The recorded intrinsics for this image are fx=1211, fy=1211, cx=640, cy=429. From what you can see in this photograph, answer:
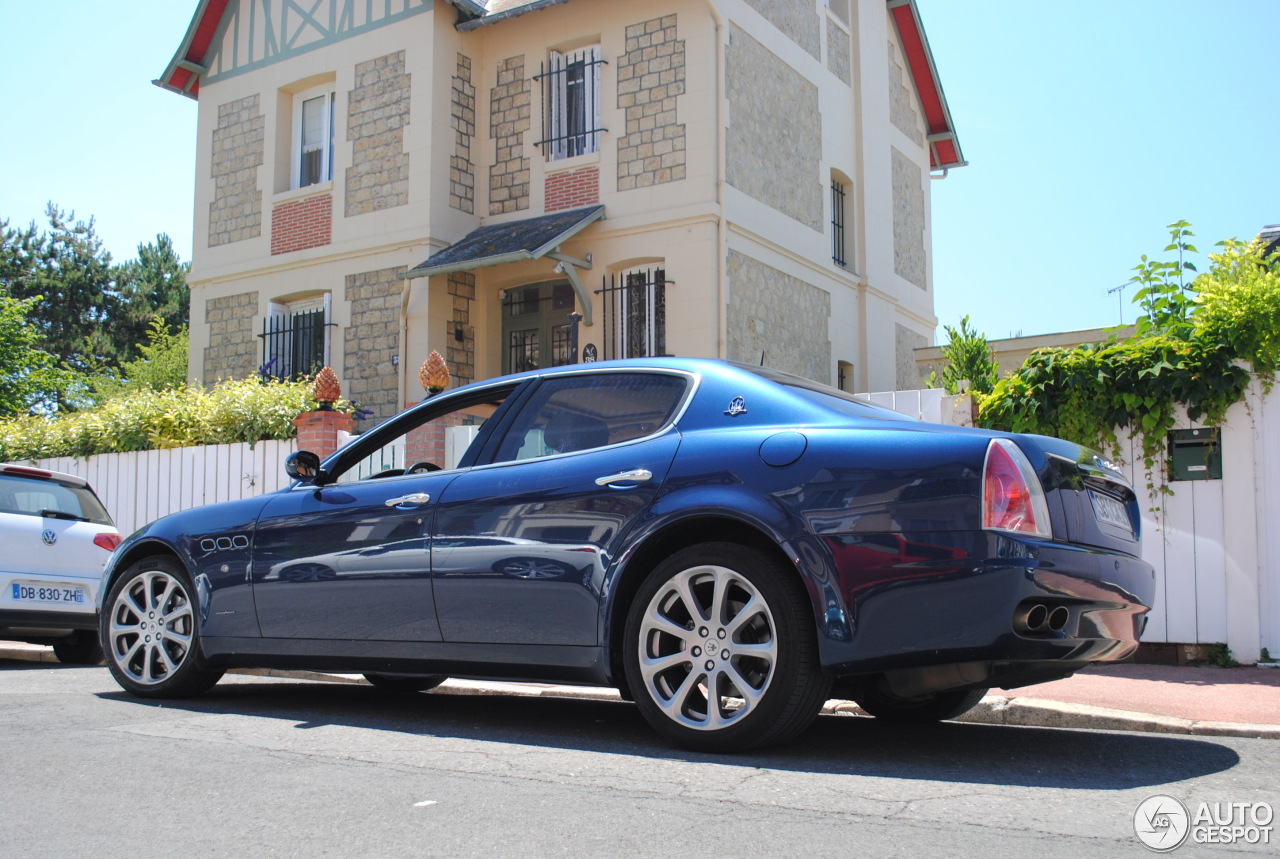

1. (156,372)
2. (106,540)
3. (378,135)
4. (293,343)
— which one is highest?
(378,135)

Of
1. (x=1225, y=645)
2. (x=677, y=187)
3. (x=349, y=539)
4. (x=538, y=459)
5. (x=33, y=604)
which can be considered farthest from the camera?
(x=677, y=187)

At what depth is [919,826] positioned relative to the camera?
3264 millimetres

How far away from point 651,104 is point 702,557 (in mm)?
12336

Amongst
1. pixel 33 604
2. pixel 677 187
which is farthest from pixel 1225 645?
pixel 677 187

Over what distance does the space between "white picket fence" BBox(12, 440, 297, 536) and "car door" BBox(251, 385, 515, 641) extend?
605cm

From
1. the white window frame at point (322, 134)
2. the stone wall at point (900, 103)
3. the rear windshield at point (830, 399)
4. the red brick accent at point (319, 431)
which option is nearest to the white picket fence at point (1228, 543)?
the rear windshield at point (830, 399)

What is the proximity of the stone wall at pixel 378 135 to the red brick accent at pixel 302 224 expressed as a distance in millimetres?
562

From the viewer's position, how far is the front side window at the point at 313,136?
1845 cm

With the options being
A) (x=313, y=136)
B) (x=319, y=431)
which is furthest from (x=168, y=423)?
(x=313, y=136)

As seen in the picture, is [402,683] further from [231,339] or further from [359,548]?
[231,339]

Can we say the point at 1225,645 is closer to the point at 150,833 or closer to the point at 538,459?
the point at 538,459

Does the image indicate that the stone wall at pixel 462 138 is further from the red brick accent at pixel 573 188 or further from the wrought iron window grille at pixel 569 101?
the red brick accent at pixel 573 188

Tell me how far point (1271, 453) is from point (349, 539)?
5297 millimetres

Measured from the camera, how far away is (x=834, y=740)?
473 cm
